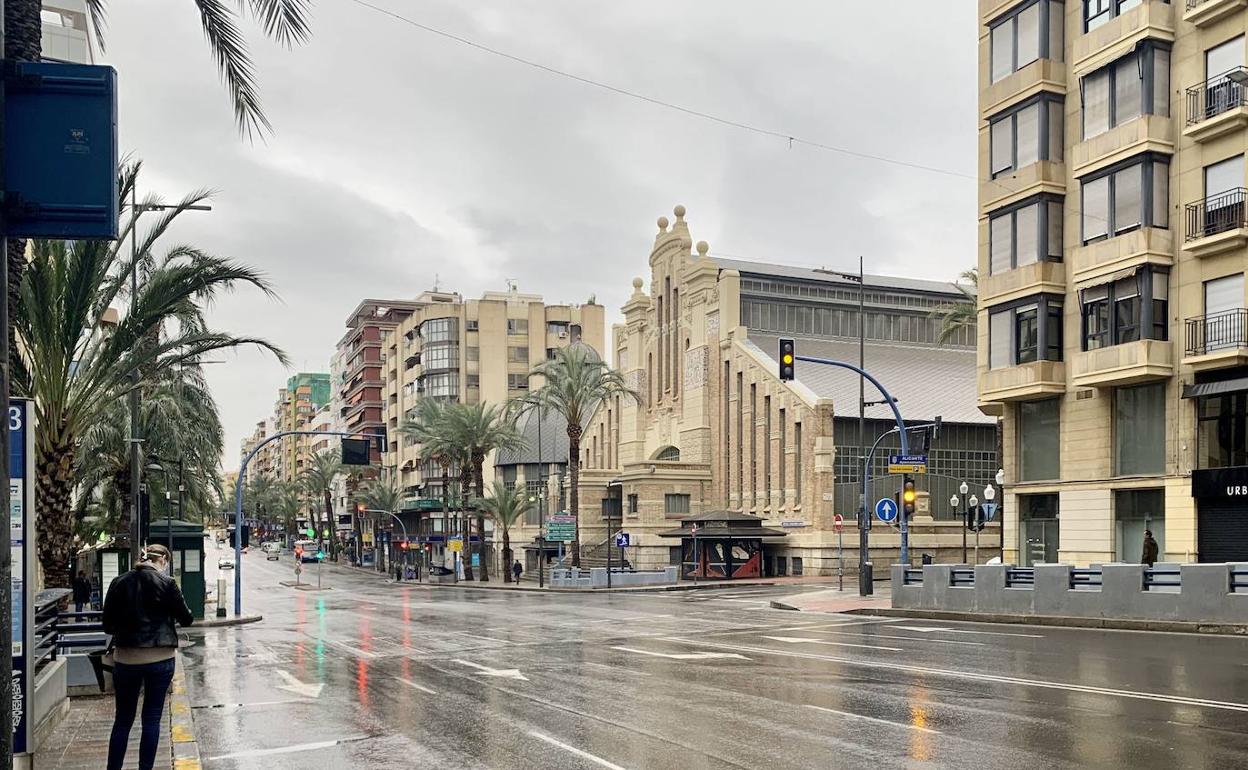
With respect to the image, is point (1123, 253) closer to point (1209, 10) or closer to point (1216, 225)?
point (1216, 225)

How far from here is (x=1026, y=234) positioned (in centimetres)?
3556

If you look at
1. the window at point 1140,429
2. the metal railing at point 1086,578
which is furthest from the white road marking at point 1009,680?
the window at point 1140,429

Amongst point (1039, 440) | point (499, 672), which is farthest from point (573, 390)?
point (499, 672)

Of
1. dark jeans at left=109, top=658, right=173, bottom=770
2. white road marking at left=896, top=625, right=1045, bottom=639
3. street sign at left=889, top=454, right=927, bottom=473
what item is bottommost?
white road marking at left=896, top=625, right=1045, bottom=639

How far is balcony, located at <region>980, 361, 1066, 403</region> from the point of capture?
34.6 m

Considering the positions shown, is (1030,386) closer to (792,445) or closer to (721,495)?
(792,445)

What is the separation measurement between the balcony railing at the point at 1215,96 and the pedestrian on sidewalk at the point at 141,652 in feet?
93.4

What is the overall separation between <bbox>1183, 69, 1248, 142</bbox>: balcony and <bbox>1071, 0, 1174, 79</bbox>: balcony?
1.97 m

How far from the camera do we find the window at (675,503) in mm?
69806

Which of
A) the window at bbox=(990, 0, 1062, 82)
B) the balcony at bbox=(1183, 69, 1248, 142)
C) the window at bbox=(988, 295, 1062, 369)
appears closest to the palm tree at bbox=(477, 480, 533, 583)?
the window at bbox=(988, 295, 1062, 369)

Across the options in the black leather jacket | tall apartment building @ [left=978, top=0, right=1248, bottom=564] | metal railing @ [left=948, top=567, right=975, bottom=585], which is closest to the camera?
the black leather jacket

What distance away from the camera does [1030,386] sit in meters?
34.9

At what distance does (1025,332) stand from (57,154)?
112ft

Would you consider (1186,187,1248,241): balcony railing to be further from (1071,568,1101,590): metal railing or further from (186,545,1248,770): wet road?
(186,545,1248,770): wet road
